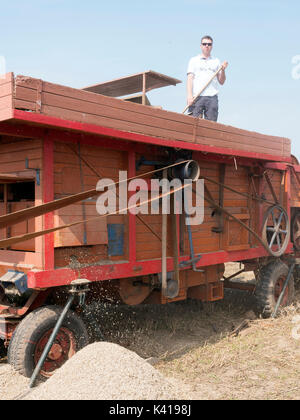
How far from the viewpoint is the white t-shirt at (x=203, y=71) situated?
267 inches

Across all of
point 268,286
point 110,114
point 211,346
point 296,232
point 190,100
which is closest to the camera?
point 110,114

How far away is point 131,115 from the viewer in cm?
454

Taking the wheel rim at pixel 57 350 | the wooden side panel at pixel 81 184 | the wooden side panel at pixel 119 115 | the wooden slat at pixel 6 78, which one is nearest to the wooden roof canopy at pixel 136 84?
the wooden side panel at pixel 119 115

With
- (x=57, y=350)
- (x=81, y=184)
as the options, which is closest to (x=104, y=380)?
(x=57, y=350)

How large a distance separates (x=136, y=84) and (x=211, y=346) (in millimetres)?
3663

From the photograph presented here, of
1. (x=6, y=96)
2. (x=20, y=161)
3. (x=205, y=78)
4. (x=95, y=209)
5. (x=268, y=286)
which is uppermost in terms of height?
(x=205, y=78)

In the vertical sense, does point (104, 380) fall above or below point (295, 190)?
below

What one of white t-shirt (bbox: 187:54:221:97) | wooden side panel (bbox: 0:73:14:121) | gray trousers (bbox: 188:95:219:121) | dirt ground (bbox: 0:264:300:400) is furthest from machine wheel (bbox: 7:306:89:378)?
white t-shirt (bbox: 187:54:221:97)

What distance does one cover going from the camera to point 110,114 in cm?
433

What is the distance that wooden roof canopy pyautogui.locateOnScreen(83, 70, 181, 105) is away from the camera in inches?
231

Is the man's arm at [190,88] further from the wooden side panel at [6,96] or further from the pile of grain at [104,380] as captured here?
the pile of grain at [104,380]

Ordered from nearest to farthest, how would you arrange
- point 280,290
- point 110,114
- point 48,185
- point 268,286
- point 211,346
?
point 48,185
point 110,114
point 211,346
point 268,286
point 280,290

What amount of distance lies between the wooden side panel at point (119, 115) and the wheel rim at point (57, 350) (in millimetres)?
2062

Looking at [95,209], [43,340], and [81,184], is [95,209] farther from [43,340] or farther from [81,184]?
[43,340]
